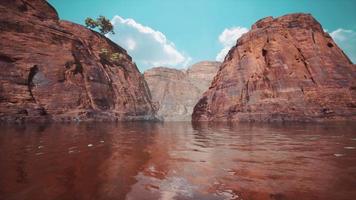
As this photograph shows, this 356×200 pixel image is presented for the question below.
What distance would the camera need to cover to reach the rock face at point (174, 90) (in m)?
116

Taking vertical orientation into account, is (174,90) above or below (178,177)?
above

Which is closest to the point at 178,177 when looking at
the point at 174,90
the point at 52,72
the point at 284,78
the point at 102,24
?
the point at 284,78

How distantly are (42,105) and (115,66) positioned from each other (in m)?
19.9

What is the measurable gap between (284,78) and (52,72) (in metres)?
31.6

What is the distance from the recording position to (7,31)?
27141 mm

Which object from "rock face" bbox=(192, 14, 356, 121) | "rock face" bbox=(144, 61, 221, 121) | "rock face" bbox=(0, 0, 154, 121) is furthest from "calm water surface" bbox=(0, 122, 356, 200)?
"rock face" bbox=(144, 61, 221, 121)

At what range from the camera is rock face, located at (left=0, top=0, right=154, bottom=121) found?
81.1 feet

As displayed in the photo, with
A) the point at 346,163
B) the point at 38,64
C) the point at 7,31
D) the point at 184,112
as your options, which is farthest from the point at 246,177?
the point at 184,112

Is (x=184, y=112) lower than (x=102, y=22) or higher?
lower

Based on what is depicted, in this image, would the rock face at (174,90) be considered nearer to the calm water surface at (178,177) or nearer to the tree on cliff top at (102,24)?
the tree on cliff top at (102,24)

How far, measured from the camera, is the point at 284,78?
30.3m

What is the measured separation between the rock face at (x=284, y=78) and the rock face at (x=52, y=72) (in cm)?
1659

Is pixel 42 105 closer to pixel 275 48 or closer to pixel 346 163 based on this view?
pixel 346 163

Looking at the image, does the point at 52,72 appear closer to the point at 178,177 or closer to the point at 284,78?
the point at 178,177
